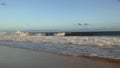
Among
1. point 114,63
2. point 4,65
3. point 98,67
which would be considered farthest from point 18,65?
point 114,63

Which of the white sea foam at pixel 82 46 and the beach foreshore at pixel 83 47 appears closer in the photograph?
the beach foreshore at pixel 83 47

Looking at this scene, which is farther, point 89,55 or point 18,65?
point 89,55

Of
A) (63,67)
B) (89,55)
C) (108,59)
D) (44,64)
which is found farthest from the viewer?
(89,55)

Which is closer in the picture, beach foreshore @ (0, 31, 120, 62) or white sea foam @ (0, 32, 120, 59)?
beach foreshore @ (0, 31, 120, 62)

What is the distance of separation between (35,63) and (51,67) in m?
0.94

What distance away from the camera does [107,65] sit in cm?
864

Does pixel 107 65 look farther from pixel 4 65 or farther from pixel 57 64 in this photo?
pixel 4 65

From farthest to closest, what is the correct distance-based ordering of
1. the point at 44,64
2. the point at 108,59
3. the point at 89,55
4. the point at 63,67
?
the point at 89,55 < the point at 108,59 < the point at 44,64 < the point at 63,67

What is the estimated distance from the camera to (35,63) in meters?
9.09

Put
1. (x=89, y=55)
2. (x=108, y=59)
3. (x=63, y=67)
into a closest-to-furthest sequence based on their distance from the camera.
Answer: (x=63, y=67), (x=108, y=59), (x=89, y=55)

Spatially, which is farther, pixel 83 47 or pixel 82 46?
pixel 82 46

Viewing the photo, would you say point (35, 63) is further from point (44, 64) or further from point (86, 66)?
point (86, 66)

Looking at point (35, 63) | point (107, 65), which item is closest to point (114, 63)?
point (107, 65)

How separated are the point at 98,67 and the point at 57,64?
1505 mm
